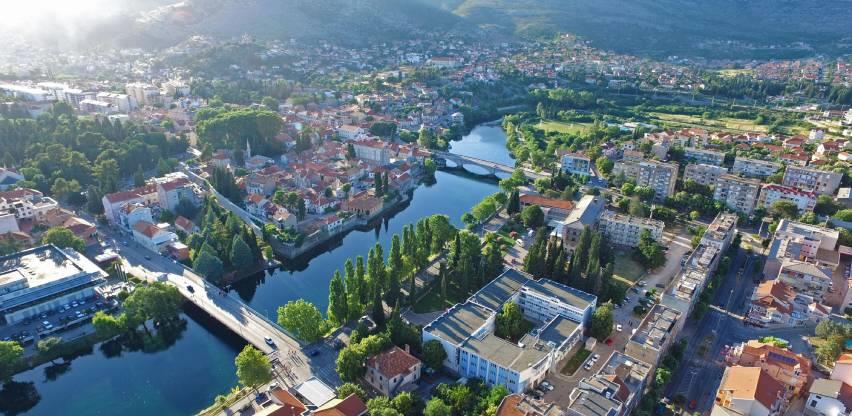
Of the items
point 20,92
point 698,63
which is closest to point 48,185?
point 20,92

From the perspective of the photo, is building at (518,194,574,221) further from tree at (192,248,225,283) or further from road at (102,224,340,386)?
tree at (192,248,225,283)

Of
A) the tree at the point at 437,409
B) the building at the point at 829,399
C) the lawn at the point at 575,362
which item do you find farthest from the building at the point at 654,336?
the tree at the point at 437,409

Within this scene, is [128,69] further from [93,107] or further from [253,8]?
[253,8]

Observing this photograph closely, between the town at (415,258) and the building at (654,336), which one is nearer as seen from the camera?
the town at (415,258)

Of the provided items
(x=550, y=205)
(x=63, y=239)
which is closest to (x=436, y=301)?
(x=550, y=205)

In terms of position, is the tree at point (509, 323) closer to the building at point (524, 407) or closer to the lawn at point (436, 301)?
the lawn at point (436, 301)
